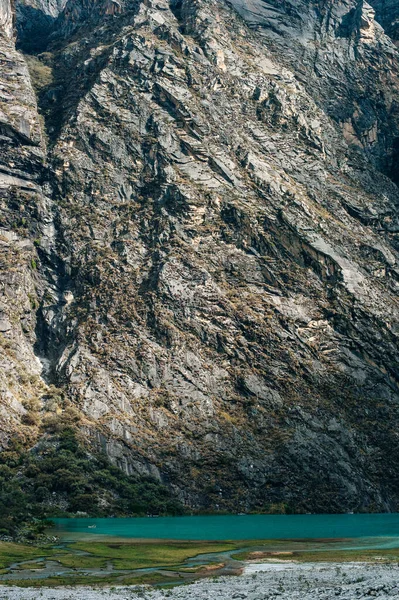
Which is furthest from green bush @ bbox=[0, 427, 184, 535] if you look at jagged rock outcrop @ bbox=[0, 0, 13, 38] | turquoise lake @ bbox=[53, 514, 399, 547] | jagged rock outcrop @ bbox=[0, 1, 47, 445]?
jagged rock outcrop @ bbox=[0, 0, 13, 38]

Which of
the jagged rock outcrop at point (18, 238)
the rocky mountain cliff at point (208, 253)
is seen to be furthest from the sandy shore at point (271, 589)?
the jagged rock outcrop at point (18, 238)

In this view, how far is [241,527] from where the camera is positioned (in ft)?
269

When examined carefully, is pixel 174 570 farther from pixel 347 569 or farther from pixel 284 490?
pixel 284 490

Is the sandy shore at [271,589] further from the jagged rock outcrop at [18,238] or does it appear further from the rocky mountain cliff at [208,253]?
the jagged rock outcrop at [18,238]

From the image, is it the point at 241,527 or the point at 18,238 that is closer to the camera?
the point at 241,527

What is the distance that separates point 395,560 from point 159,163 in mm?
110802

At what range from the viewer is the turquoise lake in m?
70.3

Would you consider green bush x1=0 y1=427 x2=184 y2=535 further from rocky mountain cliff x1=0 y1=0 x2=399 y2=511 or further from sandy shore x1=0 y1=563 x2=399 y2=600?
sandy shore x1=0 y1=563 x2=399 y2=600

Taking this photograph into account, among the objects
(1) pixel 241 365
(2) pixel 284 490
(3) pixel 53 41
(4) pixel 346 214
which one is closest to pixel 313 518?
(2) pixel 284 490

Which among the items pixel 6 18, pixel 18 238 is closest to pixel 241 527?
pixel 18 238

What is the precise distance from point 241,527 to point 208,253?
211 feet

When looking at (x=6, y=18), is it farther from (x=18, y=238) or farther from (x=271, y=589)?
(x=271, y=589)

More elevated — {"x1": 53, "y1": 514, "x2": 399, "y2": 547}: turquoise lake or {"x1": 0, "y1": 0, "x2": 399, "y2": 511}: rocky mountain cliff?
{"x1": 0, "y1": 0, "x2": 399, "y2": 511}: rocky mountain cliff

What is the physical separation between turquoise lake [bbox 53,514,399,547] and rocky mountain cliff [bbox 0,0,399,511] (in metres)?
10.4
